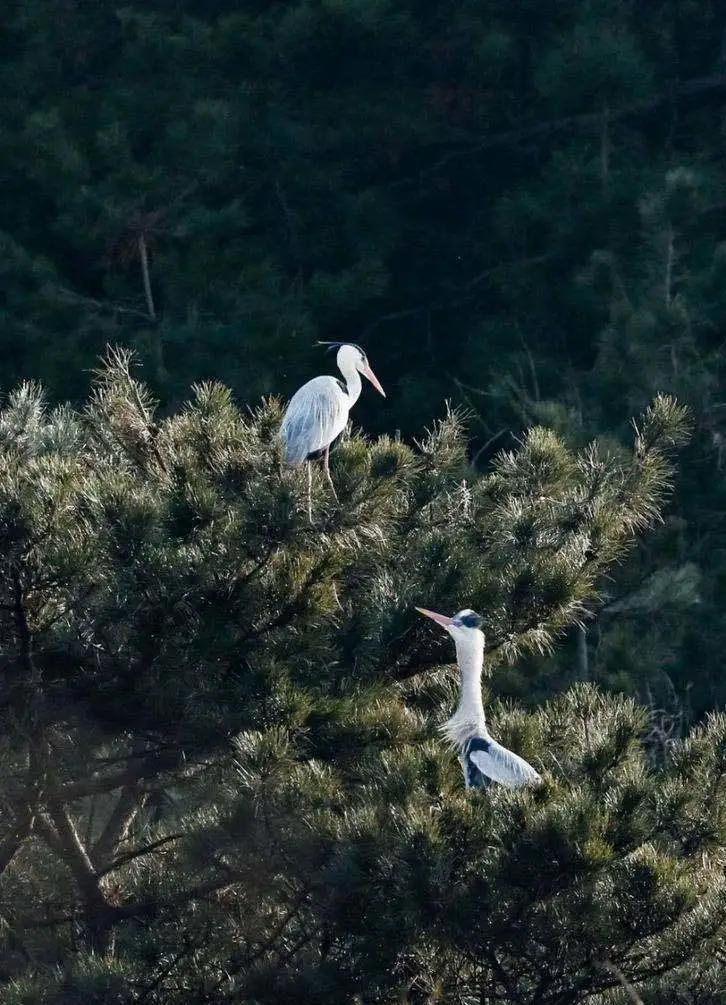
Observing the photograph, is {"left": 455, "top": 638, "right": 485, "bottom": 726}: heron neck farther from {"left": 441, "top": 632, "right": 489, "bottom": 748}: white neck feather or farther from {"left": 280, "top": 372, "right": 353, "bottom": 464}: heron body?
{"left": 280, "top": 372, "right": 353, "bottom": 464}: heron body

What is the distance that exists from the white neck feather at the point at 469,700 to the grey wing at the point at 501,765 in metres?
0.06

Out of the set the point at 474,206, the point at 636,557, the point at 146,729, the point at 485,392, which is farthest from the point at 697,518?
the point at 146,729

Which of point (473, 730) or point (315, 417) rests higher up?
point (315, 417)

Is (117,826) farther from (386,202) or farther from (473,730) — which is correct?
(386,202)

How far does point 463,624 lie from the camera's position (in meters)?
4.49

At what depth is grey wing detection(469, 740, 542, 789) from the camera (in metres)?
4.35

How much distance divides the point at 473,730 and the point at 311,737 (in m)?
0.52

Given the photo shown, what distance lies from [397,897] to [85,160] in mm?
7167

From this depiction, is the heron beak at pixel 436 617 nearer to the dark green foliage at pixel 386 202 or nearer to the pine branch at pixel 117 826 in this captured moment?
the pine branch at pixel 117 826

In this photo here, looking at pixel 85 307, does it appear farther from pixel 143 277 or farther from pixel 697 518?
pixel 697 518

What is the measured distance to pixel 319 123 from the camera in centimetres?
1038

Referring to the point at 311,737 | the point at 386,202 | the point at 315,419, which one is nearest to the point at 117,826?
the point at 311,737

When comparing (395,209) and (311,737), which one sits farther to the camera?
(395,209)

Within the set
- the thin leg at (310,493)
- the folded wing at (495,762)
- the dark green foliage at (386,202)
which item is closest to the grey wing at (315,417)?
the thin leg at (310,493)
